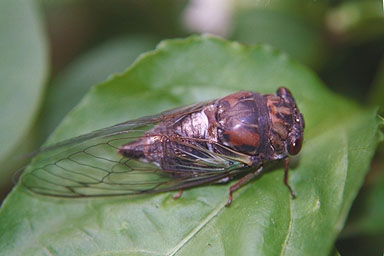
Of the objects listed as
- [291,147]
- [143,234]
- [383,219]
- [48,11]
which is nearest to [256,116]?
[291,147]

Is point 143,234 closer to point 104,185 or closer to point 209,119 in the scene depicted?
point 104,185

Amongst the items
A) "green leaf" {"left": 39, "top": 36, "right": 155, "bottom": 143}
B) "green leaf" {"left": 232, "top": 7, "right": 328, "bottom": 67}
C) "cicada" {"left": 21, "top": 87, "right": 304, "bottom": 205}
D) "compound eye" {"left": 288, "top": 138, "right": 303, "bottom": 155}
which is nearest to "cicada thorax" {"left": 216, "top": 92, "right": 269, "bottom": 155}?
"cicada" {"left": 21, "top": 87, "right": 304, "bottom": 205}

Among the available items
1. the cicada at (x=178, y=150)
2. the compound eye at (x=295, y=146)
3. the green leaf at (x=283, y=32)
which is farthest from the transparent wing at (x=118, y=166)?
the green leaf at (x=283, y=32)

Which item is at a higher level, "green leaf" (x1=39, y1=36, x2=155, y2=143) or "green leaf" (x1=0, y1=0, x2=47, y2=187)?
"green leaf" (x1=0, y1=0, x2=47, y2=187)

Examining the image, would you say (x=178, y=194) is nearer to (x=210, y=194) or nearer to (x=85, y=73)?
(x=210, y=194)

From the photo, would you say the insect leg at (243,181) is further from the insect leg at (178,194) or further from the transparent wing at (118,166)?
the insect leg at (178,194)

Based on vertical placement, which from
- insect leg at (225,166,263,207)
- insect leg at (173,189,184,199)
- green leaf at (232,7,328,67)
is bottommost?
insect leg at (173,189,184,199)

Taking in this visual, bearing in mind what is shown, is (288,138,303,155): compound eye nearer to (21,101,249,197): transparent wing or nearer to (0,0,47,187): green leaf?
(21,101,249,197): transparent wing
